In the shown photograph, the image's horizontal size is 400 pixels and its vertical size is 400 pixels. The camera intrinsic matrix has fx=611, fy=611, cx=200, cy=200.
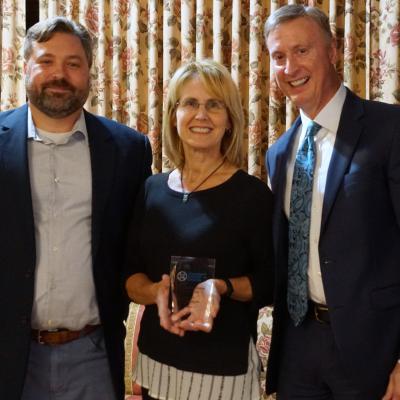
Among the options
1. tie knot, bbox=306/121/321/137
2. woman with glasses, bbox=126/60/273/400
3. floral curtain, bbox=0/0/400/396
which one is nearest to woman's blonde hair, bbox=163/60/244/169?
woman with glasses, bbox=126/60/273/400

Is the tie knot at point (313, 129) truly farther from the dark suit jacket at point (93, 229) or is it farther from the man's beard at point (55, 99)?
the man's beard at point (55, 99)

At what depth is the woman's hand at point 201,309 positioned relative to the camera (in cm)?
161

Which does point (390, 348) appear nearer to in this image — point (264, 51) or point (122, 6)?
point (264, 51)

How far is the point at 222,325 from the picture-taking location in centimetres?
177

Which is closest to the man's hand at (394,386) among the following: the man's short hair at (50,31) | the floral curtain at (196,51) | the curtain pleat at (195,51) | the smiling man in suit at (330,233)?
the smiling man in suit at (330,233)

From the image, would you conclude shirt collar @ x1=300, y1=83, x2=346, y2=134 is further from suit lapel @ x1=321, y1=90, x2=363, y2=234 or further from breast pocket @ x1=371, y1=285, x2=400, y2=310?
breast pocket @ x1=371, y1=285, x2=400, y2=310

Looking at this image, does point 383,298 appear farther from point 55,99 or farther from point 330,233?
point 55,99

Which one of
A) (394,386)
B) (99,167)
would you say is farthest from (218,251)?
(394,386)

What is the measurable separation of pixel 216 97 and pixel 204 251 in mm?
472

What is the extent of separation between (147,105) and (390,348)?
7.62ft

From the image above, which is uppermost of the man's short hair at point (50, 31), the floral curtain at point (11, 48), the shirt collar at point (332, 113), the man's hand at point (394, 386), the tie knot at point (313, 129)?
the floral curtain at point (11, 48)

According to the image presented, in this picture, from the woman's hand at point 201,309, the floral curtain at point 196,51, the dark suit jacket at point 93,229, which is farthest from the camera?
the floral curtain at point 196,51

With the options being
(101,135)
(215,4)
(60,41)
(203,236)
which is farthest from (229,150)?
(215,4)

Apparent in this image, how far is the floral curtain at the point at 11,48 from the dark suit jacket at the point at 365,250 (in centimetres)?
260
